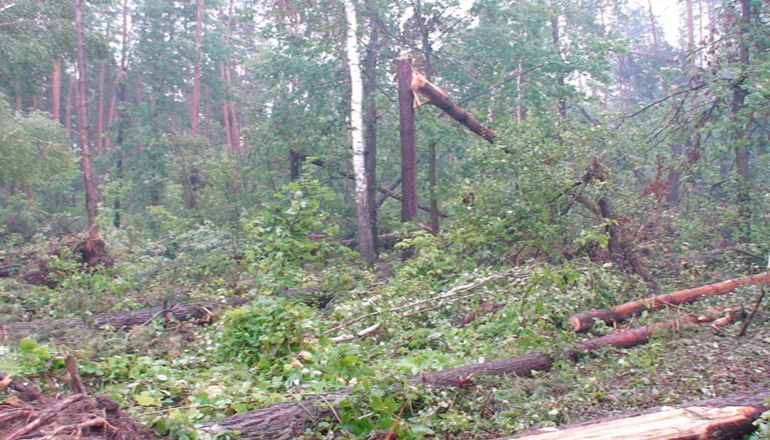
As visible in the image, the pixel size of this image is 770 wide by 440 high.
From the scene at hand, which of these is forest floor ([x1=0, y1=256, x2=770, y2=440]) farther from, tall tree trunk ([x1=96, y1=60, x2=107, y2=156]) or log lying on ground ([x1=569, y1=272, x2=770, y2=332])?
tall tree trunk ([x1=96, y1=60, x2=107, y2=156])

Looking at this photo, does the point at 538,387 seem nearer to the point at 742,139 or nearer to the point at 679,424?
the point at 679,424

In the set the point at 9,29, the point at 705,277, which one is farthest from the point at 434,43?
the point at 9,29

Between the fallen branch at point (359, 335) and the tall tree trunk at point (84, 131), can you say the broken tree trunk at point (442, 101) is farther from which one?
the tall tree trunk at point (84, 131)

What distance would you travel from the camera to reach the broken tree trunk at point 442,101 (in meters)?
11.4

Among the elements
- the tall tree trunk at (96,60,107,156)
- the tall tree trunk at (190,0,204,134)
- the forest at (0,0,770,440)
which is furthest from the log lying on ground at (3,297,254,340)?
the tall tree trunk at (96,60,107,156)

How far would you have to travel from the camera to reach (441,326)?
728 cm

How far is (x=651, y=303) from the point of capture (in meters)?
7.04

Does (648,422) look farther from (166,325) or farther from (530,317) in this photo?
(166,325)

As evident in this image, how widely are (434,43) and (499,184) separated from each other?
24.9 feet

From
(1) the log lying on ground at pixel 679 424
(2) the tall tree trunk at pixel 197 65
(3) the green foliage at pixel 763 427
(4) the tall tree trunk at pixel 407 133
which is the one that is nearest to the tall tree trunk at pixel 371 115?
(4) the tall tree trunk at pixel 407 133

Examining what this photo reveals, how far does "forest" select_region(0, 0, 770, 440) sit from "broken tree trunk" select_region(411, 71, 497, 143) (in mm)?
50

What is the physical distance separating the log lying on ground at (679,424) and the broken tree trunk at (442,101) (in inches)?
306

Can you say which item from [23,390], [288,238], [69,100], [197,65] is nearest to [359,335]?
[288,238]

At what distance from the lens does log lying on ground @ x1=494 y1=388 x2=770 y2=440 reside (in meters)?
3.72
